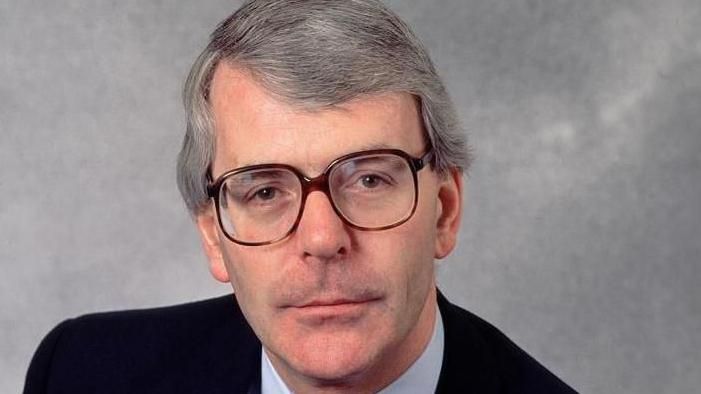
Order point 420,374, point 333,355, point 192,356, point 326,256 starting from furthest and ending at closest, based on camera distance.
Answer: point 192,356
point 420,374
point 333,355
point 326,256

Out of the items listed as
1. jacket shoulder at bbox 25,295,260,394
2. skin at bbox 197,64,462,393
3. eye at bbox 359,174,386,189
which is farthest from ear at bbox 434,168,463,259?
jacket shoulder at bbox 25,295,260,394

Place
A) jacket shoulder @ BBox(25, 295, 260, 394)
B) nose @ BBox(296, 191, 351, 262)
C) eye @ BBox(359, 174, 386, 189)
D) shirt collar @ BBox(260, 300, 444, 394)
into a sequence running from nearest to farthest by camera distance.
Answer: nose @ BBox(296, 191, 351, 262) < eye @ BBox(359, 174, 386, 189) < shirt collar @ BBox(260, 300, 444, 394) < jacket shoulder @ BBox(25, 295, 260, 394)

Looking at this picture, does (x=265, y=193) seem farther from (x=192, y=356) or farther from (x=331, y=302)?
(x=192, y=356)

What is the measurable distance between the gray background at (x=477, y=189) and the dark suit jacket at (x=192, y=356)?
1.13m

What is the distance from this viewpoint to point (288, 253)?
8.92ft

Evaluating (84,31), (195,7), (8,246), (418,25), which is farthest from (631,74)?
(8,246)

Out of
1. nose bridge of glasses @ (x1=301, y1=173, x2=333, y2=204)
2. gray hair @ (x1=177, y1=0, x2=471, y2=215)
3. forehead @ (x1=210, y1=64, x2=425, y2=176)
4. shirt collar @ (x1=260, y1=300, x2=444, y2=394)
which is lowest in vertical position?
shirt collar @ (x1=260, y1=300, x2=444, y2=394)

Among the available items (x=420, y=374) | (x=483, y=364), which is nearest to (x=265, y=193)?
(x=420, y=374)

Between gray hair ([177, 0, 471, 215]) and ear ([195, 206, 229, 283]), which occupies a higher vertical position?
gray hair ([177, 0, 471, 215])

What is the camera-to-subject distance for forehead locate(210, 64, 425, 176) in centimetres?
272

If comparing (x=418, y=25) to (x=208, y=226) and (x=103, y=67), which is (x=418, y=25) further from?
(x=208, y=226)

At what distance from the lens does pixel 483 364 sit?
3.13 meters

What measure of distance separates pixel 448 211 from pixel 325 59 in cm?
46

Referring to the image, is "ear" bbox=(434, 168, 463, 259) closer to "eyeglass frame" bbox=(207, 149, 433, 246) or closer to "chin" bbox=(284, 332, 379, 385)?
"eyeglass frame" bbox=(207, 149, 433, 246)
